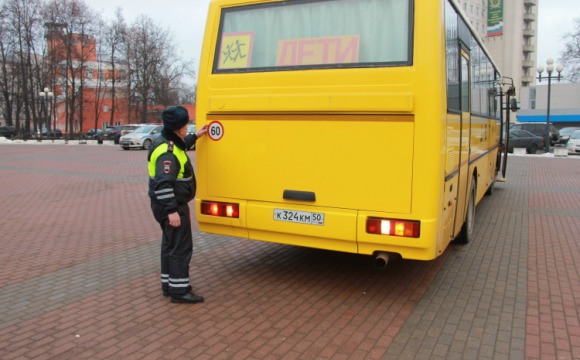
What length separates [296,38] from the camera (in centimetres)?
482

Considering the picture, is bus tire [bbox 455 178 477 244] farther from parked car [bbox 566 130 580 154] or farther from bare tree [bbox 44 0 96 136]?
bare tree [bbox 44 0 96 136]

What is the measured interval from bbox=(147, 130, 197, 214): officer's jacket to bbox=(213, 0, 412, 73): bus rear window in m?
1.12

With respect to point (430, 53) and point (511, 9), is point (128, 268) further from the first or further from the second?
point (511, 9)

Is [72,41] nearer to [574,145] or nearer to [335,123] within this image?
[574,145]

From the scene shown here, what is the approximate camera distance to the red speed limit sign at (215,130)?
5.12 meters

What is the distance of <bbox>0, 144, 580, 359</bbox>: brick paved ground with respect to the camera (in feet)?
12.4

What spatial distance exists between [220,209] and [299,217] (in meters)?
0.92

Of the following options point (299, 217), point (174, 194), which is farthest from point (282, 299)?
point (174, 194)

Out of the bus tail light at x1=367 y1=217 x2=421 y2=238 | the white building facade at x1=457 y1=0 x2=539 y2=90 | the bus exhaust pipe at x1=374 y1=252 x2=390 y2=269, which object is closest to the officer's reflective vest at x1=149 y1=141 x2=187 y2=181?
the bus tail light at x1=367 y1=217 x2=421 y2=238

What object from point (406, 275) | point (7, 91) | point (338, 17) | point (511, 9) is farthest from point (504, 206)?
point (511, 9)

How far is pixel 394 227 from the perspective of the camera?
4.39 m

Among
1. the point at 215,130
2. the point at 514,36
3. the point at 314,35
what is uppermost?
the point at 514,36

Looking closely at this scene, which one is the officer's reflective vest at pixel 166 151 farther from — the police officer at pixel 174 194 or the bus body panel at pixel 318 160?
the bus body panel at pixel 318 160

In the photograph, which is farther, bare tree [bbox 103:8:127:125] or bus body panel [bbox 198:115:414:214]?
bare tree [bbox 103:8:127:125]
